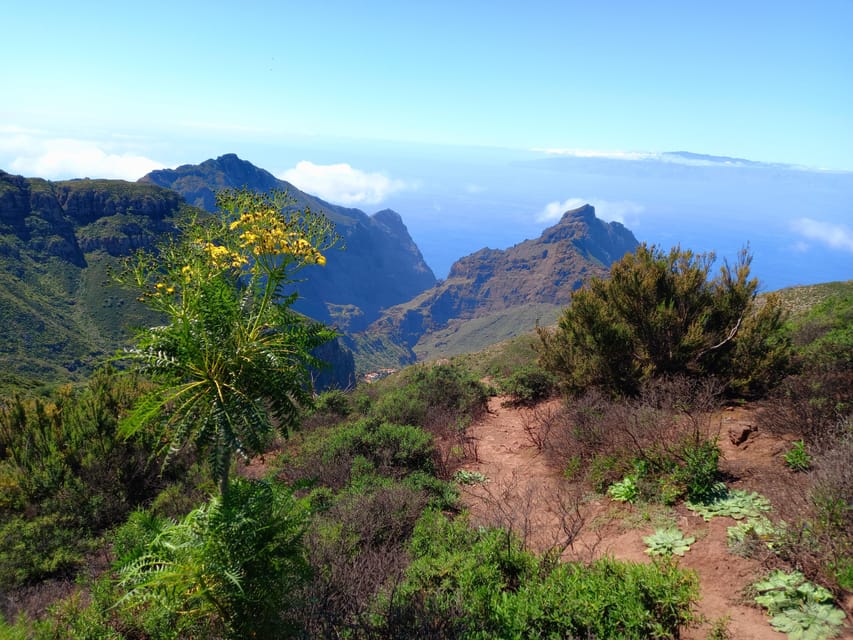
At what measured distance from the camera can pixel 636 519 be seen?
5.32 metres

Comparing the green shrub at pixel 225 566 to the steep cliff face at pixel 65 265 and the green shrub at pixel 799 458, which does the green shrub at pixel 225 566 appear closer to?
the green shrub at pixel 799 458

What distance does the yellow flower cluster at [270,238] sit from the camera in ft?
10.6

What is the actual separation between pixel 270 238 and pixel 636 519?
5.12 metres

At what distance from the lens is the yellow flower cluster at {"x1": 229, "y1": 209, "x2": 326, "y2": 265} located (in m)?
3.24

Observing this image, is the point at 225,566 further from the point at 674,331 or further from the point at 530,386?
the point at 530,386

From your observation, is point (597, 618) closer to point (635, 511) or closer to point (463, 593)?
point (463, 593)

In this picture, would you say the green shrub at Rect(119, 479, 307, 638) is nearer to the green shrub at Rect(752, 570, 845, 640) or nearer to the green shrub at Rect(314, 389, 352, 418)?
the green shrub at Rect(752, 570, 845, 640)

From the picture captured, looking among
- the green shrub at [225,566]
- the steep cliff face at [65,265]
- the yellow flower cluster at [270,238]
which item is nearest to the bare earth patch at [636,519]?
the green shrub at [225,566]

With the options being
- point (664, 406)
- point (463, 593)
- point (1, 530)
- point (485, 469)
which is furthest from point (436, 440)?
Result: point (1, 530)

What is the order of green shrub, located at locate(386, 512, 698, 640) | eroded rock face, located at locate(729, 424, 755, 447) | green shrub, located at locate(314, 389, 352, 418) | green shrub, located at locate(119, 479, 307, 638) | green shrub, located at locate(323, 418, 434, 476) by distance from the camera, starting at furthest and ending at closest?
green shrub, located at locate(314, 389, 352, 418)
green shrub, located at locate(323, 418, 434, 476)
eroded rock face, located at locate(729, 424, 755, 447)
green shrub, located at locate(386, 512, 698, 640)
green shrub, located at locate(119, 479, 307, 638)

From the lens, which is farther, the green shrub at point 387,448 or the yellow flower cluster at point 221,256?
the green shrub at point 387,448

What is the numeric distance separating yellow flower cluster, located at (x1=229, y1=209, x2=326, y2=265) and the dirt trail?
12.3 ft

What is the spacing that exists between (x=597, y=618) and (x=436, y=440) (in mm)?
6126

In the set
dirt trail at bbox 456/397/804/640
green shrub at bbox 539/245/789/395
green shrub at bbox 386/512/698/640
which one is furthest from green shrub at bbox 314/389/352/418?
green shrub at bbox 386/512/698/640
